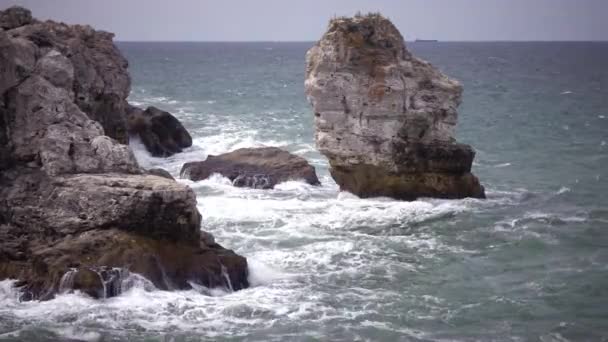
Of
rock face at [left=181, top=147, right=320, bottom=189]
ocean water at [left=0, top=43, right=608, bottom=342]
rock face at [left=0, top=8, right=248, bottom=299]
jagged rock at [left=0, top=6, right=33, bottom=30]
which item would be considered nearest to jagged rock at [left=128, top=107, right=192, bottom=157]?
ocean water at [left=0, top=43, right=608, bottom=342]

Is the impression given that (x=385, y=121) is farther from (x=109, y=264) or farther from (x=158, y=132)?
(x=158, y=132)

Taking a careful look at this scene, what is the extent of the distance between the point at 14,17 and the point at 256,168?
13.5 meters

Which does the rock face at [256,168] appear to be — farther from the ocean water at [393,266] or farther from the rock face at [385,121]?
the rock face at [385,121]

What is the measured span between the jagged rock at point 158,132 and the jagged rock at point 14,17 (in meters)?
16.7

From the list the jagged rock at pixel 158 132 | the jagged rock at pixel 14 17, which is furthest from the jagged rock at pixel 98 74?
the jagged rock at pixel 158 132

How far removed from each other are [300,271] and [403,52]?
13985 mm

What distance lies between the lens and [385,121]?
117ft

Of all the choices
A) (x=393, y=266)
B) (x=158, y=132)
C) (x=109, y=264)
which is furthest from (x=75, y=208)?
(x=158, y=132)

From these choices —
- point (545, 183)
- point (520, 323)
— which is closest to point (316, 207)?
point (545, 183)

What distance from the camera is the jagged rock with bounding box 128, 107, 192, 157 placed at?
47.7m

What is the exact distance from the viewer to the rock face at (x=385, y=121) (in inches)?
1406

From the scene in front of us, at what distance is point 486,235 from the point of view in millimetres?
30906

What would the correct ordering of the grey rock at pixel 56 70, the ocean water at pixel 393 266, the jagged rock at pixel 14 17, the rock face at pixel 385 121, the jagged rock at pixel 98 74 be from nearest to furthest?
the ocean water at pixel 393 266 < the grey rock at pixel 56 70 < the jagged rock at pixel 14 17 < the rock face at pixel 385 121 < the jagged rock at pixel 98 74

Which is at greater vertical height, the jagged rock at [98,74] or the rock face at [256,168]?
the jagged rock at [98,74]
